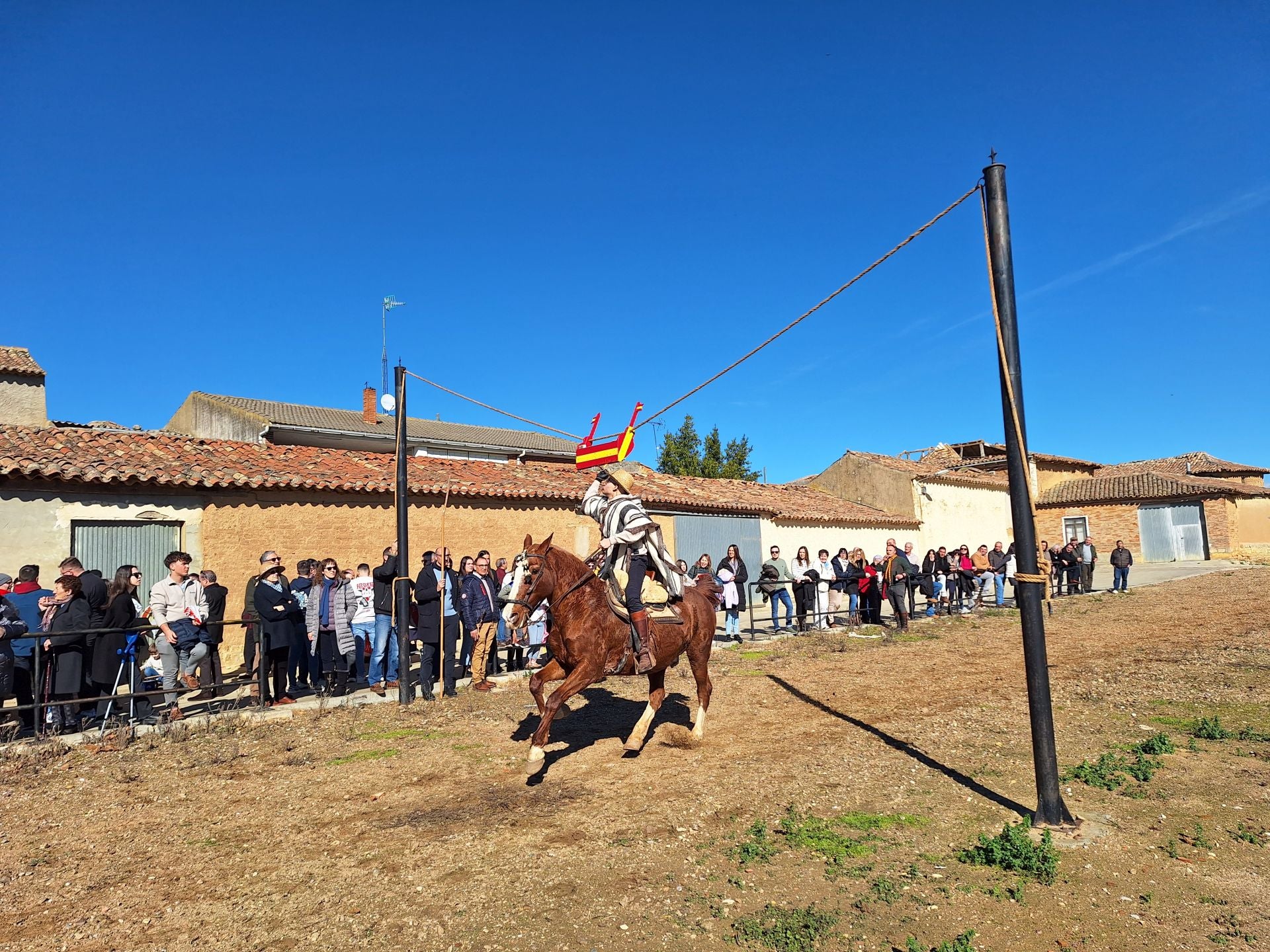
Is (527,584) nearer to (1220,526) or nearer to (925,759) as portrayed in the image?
(925,759)

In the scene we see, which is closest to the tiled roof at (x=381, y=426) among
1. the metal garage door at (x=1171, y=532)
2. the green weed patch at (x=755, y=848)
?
the green weed patch at (x=755, y=848)

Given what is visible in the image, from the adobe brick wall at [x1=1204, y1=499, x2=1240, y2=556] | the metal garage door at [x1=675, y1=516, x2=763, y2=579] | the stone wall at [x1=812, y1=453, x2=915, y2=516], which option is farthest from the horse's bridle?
the adobe brick wall at [x1=1204, y1=499, x2=1240, y2=556]

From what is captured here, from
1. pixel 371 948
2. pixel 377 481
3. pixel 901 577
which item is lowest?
pixel 371 948

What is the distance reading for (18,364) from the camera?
22.6m

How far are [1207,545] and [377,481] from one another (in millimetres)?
38838

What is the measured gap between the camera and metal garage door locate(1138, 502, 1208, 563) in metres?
36.6

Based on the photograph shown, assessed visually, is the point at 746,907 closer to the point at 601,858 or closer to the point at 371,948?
the point at 601,858

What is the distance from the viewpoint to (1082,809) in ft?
16.5

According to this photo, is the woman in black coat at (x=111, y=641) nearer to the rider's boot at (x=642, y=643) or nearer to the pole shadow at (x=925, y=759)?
the rider's boot at (x=642, y=643)

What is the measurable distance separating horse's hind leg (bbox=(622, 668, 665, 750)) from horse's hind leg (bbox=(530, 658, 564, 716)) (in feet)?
2.86

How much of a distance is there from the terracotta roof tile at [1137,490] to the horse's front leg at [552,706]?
3529cm

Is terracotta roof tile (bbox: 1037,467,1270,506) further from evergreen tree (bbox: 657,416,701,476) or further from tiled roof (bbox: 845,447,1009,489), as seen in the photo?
evergreen tree (bbox: 657,416,701,476)

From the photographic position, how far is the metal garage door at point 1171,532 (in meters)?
36.6

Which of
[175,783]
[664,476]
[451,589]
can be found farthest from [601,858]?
[664,476]
